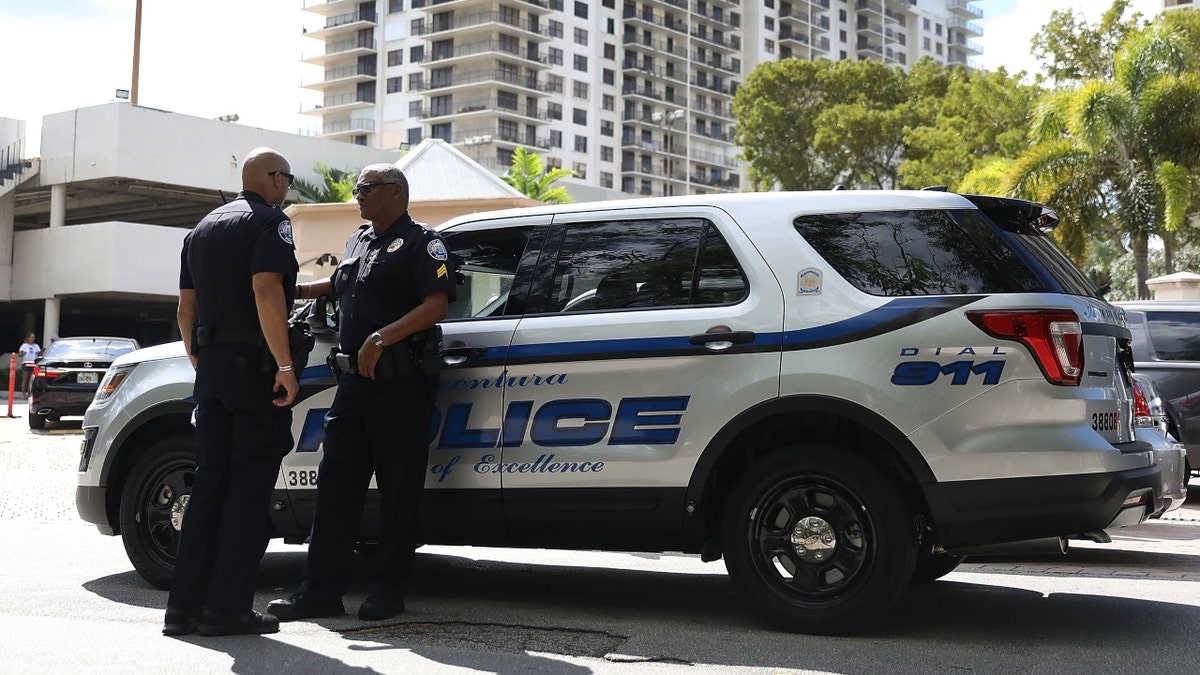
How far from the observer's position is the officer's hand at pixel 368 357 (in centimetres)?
532

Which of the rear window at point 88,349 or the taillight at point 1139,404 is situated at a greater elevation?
the rear window at point 88,349

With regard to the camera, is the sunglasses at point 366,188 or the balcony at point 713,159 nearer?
the sunglasses at point 366,188

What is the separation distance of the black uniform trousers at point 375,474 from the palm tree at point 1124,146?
21.9 m

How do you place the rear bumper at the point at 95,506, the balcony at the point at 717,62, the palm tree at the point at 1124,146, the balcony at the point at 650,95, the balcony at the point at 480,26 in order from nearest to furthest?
1. the rear bumper at the point at 95,506
2. the palm tree at the point at 1124,146
3. the balcony at the point at 480,26
4. the balcony at the point at 650,95
5. the balcony at the point at 717,62

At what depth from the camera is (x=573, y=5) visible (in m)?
87.4

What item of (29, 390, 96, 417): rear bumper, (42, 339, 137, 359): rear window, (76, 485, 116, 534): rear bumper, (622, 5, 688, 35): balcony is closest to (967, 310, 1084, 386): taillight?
(76, 485, 116, 534): rear bumper

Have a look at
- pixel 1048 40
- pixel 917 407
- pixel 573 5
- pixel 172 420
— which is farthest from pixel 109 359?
pixel 573 5

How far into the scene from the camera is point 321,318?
19.4ft

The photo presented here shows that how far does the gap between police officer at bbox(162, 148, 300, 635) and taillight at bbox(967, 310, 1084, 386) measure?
9.10 feet

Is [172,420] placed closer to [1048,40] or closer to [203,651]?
[203,651]

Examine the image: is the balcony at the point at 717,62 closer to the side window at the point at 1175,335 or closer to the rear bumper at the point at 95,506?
the side window at the point at 1175,335

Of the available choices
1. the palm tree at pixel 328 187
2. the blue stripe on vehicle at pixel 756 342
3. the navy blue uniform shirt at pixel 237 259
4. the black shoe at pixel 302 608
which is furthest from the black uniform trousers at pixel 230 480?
the palm tree at pixel 328 187

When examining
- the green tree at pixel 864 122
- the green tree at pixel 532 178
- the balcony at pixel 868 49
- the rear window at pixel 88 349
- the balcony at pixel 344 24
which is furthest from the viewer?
the balcony at pixel 868 49

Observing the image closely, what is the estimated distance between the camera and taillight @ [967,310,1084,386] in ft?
15.5
